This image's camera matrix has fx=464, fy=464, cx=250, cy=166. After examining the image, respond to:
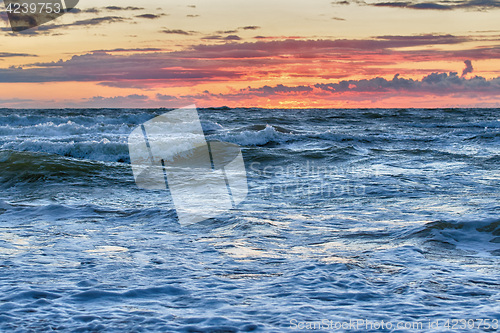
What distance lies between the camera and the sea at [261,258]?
10.6 ft

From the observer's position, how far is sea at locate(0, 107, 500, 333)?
3.22 m

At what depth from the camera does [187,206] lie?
7402 mm

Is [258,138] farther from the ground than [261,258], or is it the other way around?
[261,258]

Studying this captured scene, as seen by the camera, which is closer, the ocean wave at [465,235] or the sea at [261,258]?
the sea at [261,258]

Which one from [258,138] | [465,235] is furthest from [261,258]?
[258,138]

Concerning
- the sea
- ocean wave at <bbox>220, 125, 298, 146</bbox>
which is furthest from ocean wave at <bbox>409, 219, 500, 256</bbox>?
ocean wave at <bbox>220, 125, 298, 146</bbox>

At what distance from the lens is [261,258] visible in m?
4.56

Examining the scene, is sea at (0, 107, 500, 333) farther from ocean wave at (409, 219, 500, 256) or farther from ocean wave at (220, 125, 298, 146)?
ocean wave at (220, 125, 298, 146)

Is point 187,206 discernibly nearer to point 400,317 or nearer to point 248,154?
point 400,317

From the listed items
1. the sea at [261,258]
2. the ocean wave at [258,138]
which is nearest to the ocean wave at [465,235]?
the sea at [261,258]

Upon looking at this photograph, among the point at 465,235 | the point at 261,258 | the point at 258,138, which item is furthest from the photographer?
the point at 258,138

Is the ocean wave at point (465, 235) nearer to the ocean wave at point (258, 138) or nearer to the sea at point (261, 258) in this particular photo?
the sea at point (261, 258)

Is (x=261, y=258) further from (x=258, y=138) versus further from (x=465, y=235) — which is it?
(x=258, y=138)

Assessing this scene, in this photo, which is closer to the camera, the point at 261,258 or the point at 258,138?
the point at 261,258
